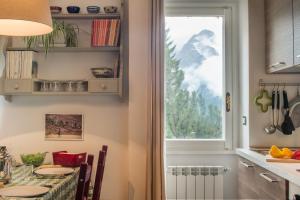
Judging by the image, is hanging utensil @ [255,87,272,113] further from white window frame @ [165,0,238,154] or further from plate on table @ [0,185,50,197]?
plate on table @ [0,185,50,197]

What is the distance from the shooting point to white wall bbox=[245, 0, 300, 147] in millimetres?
2881

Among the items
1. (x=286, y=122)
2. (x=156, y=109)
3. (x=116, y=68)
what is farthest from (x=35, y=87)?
(x=286, y=122)

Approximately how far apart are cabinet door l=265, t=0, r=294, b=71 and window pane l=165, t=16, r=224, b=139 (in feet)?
1.67

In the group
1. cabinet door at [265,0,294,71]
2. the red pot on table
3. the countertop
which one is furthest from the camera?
the red pot on table

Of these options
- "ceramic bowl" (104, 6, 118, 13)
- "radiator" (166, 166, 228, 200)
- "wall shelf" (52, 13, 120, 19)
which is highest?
"ceramic bowl" (104, 6, 118, 13)

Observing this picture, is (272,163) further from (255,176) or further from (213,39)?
(213,39)

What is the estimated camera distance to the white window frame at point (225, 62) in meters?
3.14

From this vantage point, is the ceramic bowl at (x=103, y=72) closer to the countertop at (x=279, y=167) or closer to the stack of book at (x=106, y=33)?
the stack of book at (x=106, y=33)

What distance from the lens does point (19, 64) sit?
111 inches

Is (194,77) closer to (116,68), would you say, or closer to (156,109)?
(156,109)

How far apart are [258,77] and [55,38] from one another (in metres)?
1.78

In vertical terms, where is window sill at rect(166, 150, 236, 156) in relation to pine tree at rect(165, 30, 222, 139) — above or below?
below

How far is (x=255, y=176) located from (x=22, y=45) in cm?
225

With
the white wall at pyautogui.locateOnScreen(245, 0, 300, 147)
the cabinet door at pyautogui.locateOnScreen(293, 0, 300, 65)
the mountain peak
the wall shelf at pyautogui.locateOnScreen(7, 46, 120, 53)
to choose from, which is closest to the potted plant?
the wall shelf at pyautogui.locateOnScreen(7, 46, 120, 53)
